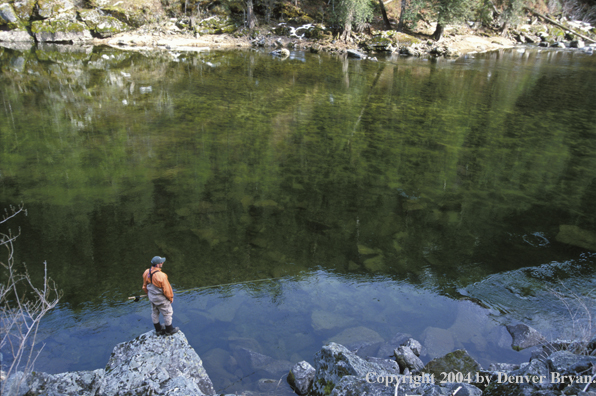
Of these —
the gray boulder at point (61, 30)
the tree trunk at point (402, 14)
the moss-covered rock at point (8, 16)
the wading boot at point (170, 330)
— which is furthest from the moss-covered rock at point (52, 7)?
the wading boot at point (170, 330)

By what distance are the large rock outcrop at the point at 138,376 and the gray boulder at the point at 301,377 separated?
132 cm

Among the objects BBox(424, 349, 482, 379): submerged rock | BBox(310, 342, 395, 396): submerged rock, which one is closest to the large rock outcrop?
BBox(310, 342, 395, 396): submerged rock

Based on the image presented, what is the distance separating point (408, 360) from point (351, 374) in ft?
5.59

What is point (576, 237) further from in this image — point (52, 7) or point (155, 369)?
point (52, 7)

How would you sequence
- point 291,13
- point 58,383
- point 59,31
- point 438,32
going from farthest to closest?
point 291,13, point 438,32, point 59,31, point 58,383

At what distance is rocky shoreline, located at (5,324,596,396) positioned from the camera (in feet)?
14.4

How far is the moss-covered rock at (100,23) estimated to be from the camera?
45281 millimetres

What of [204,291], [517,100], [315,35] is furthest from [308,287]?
[315,35]

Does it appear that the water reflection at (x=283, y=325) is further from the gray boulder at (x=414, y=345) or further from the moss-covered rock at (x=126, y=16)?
the moss-covered rock at (x=126, y=16)

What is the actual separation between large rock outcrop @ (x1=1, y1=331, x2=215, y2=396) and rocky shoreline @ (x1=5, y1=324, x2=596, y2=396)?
12 millimetres

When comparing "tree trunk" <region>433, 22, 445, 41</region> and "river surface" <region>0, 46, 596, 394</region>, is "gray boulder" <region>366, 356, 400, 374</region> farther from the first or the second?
"tree trunk" <region>433, 22, 445, 41</region>

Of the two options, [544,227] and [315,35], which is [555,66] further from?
[544,227]

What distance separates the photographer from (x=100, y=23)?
45.6 metres

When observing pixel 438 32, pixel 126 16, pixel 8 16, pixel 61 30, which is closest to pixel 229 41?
pixel 126 16
